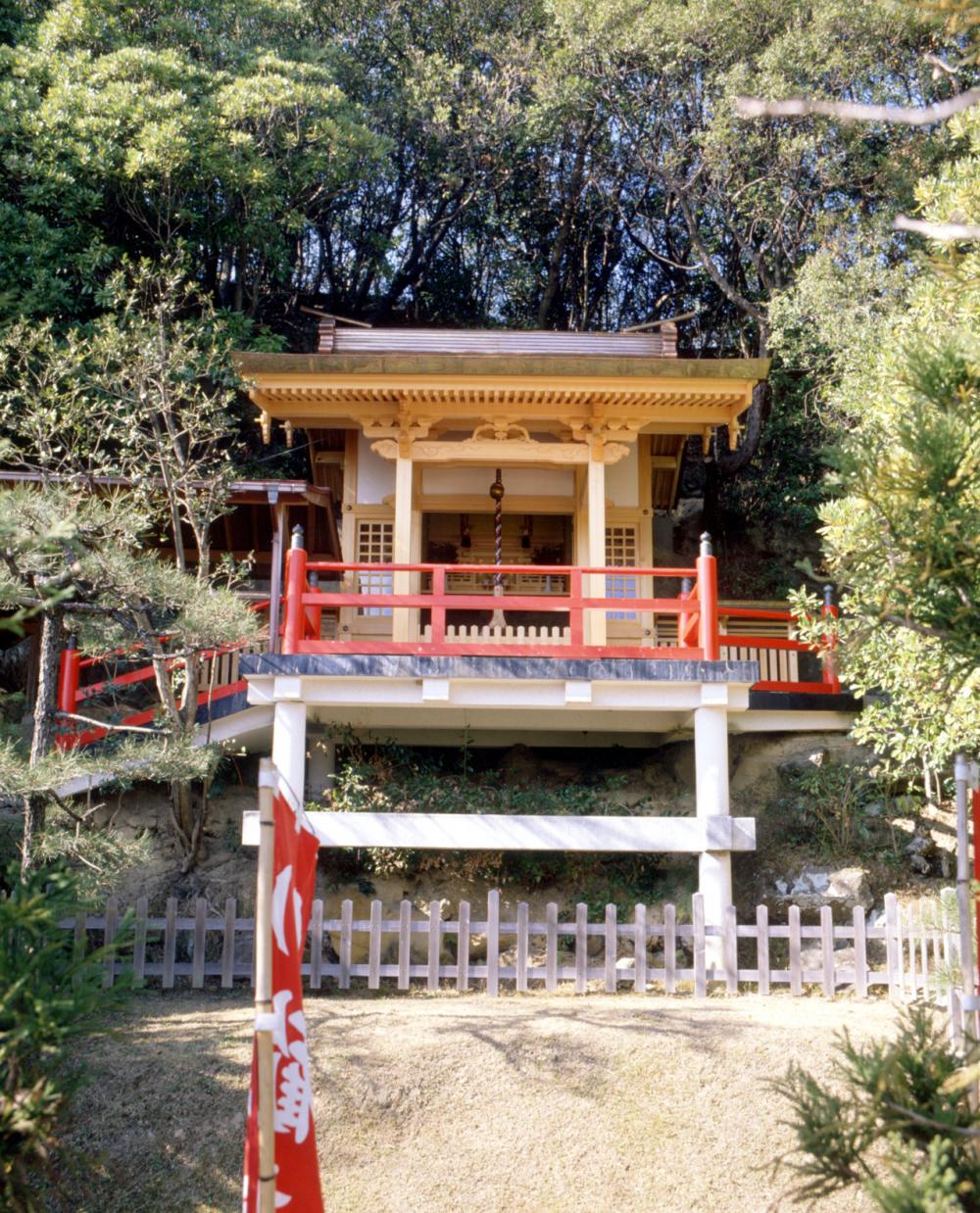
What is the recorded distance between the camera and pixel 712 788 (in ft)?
35.1

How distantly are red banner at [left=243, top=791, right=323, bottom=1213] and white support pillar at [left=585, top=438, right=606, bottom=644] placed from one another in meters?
8.12

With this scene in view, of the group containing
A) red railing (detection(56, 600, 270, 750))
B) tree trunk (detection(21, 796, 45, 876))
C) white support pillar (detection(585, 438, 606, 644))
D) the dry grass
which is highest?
white support pillar (detection(585, 438, 606, 644))

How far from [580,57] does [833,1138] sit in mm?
19216

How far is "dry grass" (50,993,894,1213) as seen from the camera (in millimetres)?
6543

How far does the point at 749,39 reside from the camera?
61.3ft

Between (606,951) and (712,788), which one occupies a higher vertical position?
(712,788)

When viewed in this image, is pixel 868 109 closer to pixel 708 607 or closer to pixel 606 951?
pixel 606 951

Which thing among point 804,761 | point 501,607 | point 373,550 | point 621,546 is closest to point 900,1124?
point 501,607

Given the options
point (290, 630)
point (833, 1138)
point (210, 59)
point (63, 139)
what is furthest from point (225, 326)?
point (833, 1138)

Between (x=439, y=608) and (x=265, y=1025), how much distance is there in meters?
7.11

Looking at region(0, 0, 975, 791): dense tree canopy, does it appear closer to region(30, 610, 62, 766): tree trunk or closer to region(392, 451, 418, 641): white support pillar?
region(392, 451, 418, 641): white support pillar

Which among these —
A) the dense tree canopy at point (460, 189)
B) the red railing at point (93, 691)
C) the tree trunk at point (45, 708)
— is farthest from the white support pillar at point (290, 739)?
the tree trunk at point (45, 708)

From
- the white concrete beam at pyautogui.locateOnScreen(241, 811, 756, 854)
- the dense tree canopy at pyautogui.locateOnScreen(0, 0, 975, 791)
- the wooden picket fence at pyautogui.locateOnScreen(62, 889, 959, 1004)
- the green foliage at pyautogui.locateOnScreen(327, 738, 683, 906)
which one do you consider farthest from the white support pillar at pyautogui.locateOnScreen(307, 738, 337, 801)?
the dense tree canopy at pyautogui.locateOnScreen(0, 0, 975, 791)

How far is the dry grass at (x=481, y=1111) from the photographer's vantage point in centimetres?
654
